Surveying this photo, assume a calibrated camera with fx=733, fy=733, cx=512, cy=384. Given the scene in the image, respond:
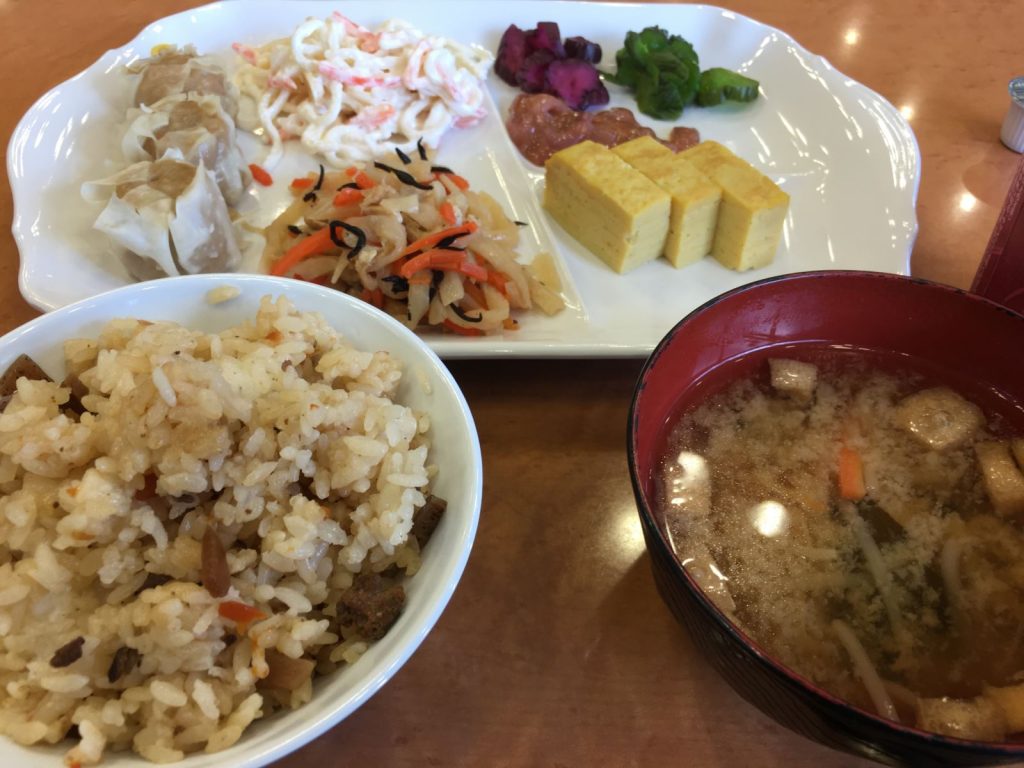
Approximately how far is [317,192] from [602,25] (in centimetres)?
128

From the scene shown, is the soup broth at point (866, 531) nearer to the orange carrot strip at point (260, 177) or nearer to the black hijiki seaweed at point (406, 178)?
the black hijiki seaweed at point (406, 178)

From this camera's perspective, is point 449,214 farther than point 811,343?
Yes

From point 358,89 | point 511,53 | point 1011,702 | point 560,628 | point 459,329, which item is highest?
point 511,53

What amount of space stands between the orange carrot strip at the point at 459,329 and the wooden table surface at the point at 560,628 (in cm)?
7

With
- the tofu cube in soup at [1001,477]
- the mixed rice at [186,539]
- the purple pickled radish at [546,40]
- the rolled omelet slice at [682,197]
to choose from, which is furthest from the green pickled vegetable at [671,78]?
the mixed rice at [186,539]

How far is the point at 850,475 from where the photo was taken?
1180mm

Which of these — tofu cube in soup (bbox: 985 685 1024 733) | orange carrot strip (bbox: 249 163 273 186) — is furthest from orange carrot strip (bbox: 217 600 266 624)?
orange carrot strip (bbox: 249 163 273 186)

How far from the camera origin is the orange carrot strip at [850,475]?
3.80 ft

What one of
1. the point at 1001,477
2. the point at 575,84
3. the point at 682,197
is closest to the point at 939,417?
the point at 1001,477

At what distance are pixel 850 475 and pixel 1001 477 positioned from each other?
0.74 ft

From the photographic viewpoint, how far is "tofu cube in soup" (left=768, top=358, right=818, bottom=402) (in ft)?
4.18

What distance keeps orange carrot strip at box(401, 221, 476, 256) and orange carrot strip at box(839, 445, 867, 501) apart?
3.18 feet

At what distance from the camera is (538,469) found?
1460 mm

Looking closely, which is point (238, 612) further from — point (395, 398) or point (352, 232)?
point (352, 232)
